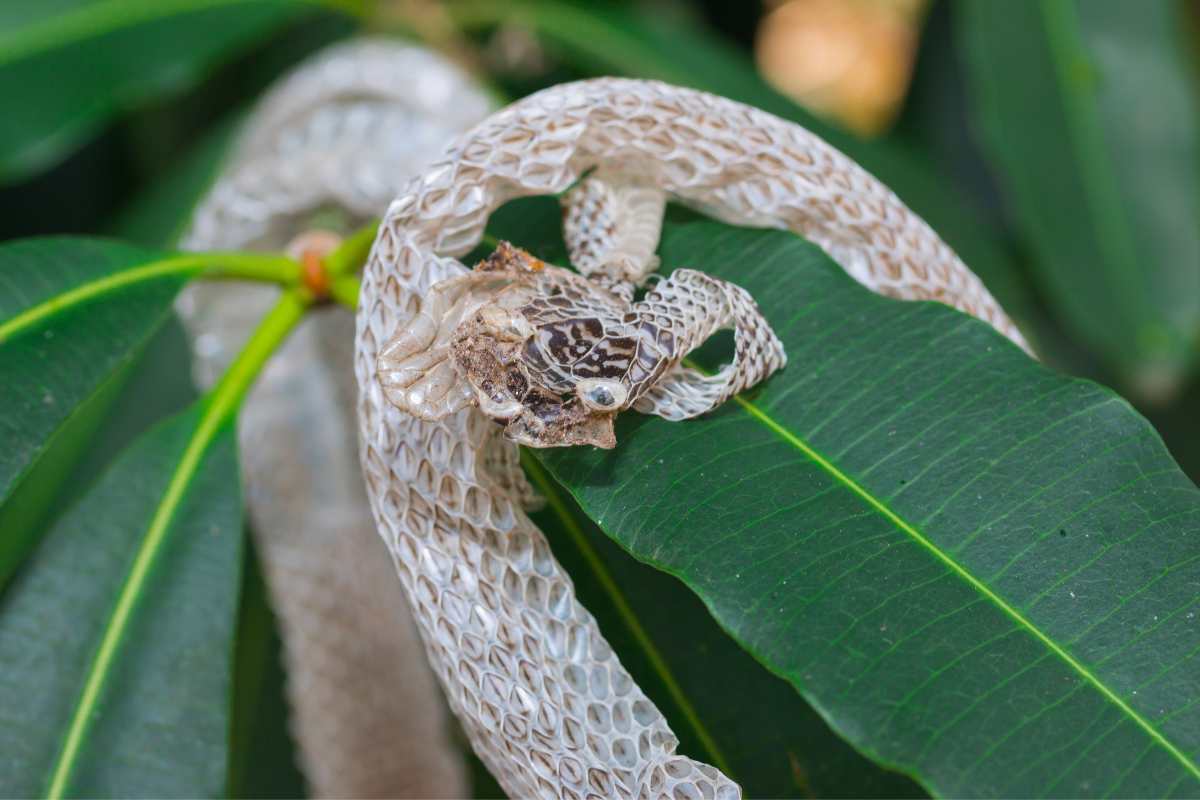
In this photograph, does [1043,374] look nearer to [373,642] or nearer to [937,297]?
[937,297]

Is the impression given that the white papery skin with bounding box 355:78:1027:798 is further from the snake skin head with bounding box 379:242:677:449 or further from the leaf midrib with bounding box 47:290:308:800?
the leaf midrib with bounding box 47:290:308:800

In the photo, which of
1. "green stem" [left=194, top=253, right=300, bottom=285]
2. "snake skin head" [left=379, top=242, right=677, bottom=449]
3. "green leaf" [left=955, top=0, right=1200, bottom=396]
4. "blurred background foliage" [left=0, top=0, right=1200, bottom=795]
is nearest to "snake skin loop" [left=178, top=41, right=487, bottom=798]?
"blurred background foliage" [left=0, top=0, right=1200, bottom=795]

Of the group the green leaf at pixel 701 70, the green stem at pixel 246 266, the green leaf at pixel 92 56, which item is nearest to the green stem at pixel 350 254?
the green stem at pixel 246 266

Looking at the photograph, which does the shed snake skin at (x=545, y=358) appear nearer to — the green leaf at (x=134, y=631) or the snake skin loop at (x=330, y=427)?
the green leaf at (x=134, y=631)

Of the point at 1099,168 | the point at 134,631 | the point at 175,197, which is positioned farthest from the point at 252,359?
the point at 1099,168

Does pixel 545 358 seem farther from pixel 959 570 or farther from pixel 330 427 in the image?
pixel 330 427

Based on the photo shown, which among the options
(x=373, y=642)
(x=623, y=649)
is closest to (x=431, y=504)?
(x=623, y=649)
